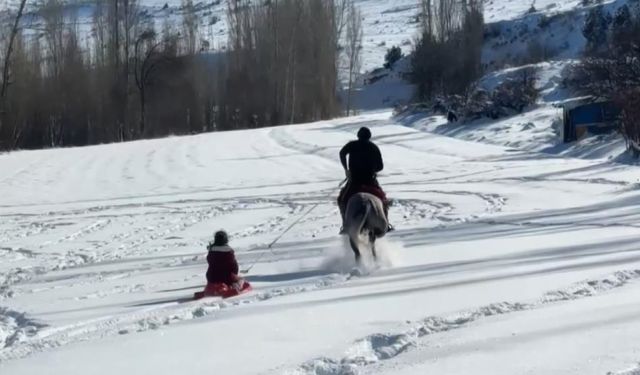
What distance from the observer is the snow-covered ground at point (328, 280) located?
285 inches

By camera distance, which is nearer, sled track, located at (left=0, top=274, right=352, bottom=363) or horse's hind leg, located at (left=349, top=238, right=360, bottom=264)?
sled track, located at (left=0, top=274, right=352, bottom=363)

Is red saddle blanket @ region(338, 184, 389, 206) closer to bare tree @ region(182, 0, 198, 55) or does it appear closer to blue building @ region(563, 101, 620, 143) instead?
blue building @ region(563, 101, 620, 143)

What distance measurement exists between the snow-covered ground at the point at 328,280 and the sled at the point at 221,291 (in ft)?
0.59

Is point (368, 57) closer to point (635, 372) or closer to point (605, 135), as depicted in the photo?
point (605, 135)

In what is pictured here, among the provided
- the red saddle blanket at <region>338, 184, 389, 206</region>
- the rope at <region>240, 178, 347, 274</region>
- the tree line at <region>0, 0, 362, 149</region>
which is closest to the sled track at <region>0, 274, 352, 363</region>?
the red saddle blanket at <region>338, 184, 389, 206</region>

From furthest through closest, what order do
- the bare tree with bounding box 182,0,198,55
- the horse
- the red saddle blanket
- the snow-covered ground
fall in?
1. the bare tree with bounding box 182,0,198,55
2. the red saddle blanket
3. the horse
4. the snow-covered ground

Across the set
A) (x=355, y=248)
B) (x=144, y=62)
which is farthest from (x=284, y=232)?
(x=144, y=62)

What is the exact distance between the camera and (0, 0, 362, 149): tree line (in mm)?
65188

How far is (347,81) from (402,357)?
85.5 m

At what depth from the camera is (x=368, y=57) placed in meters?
113

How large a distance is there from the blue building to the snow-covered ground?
9398 mm

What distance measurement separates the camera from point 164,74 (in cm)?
7050

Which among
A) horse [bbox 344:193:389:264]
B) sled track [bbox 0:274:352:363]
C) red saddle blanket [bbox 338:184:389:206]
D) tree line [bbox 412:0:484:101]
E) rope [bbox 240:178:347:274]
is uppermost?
tree line [bbox 412:0:484:101]

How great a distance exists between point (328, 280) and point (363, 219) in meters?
0.90
